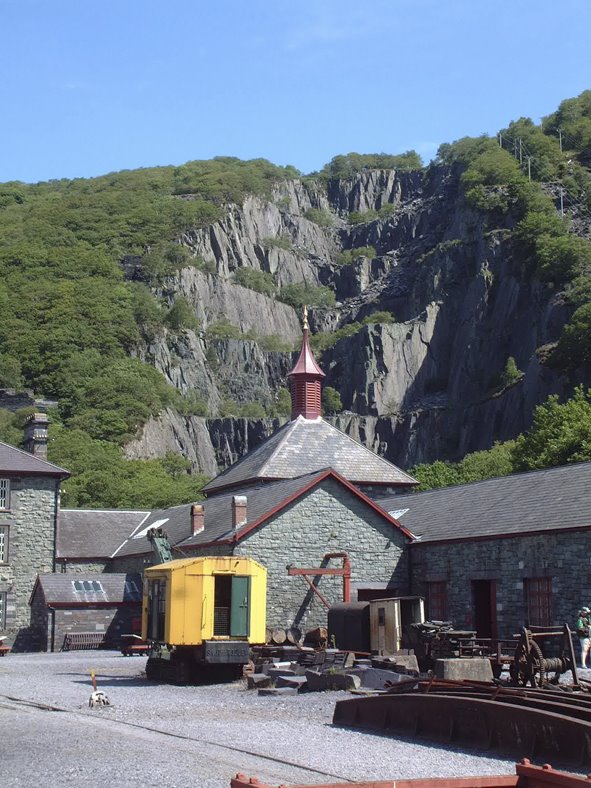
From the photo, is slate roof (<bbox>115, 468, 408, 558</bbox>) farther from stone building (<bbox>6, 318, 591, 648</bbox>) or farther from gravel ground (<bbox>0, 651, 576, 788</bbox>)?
gravel ground (<bbox>0, 651, 576, 788</bbox>)

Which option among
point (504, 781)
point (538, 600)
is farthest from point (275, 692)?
point (504, 781)

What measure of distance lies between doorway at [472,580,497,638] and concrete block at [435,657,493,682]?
10966 millimetres

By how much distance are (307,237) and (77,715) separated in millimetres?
138694

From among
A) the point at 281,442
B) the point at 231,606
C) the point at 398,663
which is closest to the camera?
the point at 398,663

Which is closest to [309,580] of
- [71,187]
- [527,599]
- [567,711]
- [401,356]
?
[527,599]

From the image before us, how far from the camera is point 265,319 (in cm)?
12975

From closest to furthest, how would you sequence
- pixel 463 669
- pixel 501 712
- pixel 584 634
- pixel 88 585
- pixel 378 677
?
1. pixel 501 712
2. pixel 463 669
3. pixel 378 677
4. pixel 584 634
5. pixel 88 585

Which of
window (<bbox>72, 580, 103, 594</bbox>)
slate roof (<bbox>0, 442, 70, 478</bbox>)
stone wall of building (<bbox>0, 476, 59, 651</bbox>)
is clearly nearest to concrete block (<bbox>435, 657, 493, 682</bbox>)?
window (<bbox>72, 580, 103, 594</bbox>)

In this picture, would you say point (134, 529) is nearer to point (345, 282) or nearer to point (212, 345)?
point (212, 345)

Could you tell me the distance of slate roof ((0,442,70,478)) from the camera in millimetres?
40188

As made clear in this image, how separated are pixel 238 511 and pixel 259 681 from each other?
1015cm

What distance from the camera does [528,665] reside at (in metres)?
16.1

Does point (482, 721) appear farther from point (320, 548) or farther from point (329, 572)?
point (320, 548)

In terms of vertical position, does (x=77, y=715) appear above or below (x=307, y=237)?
below
